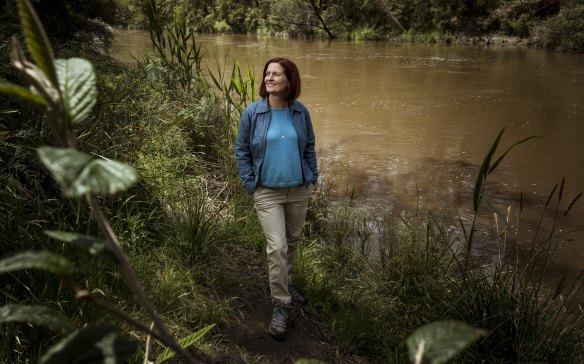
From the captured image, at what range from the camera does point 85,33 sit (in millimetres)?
Answer: 5656

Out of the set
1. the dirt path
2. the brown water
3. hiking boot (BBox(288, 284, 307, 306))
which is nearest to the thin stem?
the dirt path

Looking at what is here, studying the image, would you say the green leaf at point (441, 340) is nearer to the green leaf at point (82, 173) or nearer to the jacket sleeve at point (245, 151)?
the green leaf at point (82, 173)

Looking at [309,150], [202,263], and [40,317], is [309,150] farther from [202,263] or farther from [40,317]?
[40,317]

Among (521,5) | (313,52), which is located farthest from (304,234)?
(521,5)

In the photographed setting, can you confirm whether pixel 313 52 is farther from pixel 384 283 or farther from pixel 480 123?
pixel 384 283

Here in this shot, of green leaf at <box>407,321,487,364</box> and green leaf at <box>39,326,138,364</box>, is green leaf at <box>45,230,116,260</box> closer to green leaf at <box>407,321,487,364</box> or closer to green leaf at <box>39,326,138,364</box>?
green leaf at <box>39,326,138,364</box>

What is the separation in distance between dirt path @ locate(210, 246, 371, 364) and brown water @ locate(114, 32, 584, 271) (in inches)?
58.3

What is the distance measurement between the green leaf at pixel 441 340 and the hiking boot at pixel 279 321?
89.8 inches

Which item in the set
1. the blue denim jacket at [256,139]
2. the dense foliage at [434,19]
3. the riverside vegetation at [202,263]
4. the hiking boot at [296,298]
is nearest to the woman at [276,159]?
the blue denim jacket at [256,139]

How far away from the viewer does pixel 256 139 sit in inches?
104

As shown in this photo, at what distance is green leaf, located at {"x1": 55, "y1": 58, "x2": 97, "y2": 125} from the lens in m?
0.40

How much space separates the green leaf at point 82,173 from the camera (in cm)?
33

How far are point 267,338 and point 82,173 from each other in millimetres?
2436

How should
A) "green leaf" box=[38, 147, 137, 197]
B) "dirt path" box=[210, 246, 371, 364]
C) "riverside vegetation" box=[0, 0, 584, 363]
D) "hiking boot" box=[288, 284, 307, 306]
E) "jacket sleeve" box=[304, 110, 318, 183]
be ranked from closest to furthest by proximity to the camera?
"green leaf" box=[38, 147, 137, 197], "riverside vegetation" box=[0, 0, 584, 363], "dirt path" box=[210, 246, 371, 364], "jacket sleeve" box=[304, 110, 318, 183], "hiking boot" box=[288, 284, 307, 306]
